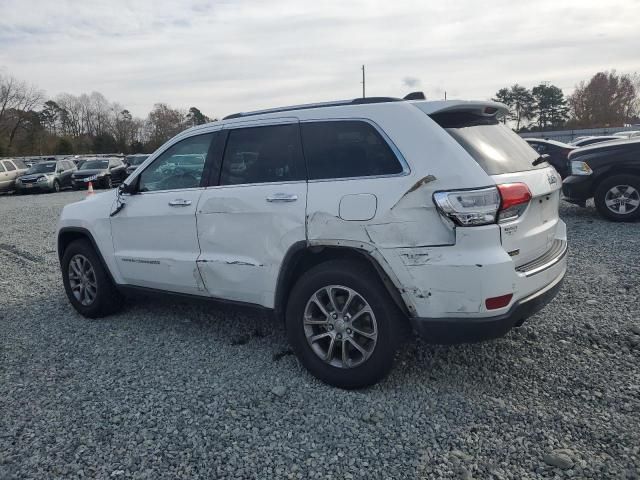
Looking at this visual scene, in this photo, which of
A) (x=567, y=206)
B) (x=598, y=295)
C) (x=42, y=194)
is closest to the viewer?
(x=598, y=295)

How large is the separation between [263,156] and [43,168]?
2480cm

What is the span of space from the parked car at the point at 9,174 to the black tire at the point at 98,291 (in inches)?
875

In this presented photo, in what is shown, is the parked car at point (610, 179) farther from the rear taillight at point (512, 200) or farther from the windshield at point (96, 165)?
the windshield at point (96, 165)

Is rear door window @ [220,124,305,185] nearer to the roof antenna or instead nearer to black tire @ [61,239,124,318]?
the roof antenna

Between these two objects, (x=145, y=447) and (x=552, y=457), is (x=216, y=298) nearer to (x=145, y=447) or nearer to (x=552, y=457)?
(x=145, y=447)

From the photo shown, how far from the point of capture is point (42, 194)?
24.1 metres

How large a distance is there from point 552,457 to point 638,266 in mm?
4117

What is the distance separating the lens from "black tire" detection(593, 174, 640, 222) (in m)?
8.45

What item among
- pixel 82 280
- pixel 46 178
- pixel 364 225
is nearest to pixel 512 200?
pixel 364 225

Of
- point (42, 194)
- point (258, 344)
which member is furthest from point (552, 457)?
point (42, 194)

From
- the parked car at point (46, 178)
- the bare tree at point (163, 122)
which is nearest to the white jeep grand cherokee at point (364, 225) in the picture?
the parked car at point (46, 178)

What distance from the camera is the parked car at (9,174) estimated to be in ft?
78.3

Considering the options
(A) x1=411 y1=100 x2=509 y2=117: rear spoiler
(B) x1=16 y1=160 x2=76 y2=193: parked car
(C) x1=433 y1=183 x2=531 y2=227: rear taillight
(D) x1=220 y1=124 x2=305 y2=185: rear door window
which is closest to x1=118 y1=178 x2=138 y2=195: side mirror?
(D) x1=220 y1=124 x2=305 y2=185: rear door window

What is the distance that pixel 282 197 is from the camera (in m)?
3.50
